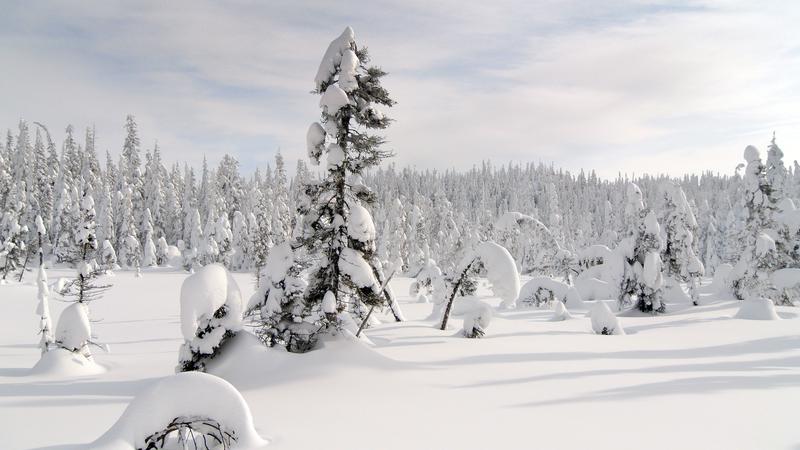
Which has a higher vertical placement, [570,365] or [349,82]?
[349,82]

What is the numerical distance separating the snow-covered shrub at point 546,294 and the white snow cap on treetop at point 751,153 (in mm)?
14454

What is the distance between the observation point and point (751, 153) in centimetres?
2938

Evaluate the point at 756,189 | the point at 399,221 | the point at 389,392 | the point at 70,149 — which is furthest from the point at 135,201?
the point at 756,189

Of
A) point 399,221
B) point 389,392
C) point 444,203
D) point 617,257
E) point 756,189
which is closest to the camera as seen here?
point 389,392

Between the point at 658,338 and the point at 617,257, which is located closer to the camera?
the point at 658,338

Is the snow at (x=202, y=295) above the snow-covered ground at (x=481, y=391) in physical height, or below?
above

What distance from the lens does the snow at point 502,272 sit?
50.8 ft

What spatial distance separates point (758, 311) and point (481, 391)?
729 inches

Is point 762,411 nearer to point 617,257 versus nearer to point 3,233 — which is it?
point 617,257

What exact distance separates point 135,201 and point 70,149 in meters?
16.5

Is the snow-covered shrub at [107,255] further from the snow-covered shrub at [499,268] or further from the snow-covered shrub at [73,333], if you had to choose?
the snow-covered shrub at [499,268]

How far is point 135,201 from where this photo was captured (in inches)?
2354

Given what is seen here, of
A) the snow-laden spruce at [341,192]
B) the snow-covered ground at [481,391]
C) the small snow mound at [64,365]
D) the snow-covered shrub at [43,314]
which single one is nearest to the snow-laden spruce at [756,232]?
the snow-covered ground at [481,391]

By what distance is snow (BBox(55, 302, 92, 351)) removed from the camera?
13547 millimetres
